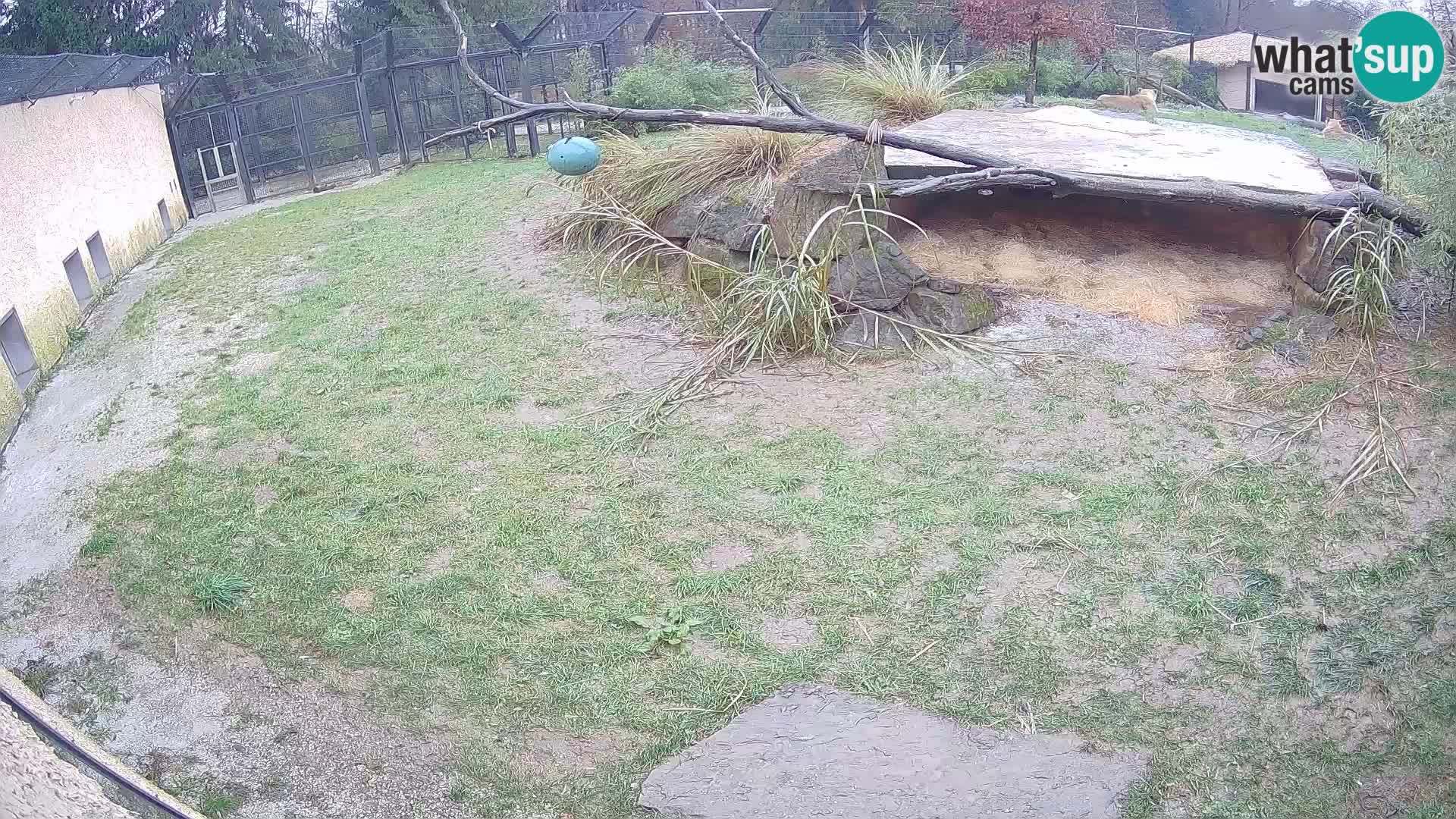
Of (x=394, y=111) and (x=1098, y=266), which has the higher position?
(x=394, y=111)

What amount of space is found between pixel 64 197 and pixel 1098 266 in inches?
301

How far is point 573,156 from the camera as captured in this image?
655 cm

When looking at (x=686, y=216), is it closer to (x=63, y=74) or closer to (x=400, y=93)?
(x=63, y=74)

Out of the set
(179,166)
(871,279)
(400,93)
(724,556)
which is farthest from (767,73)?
(400,93)

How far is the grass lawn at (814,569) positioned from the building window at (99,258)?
384cm

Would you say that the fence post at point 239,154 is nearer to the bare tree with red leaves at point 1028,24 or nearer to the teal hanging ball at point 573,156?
the teal hanging ball at point 573,156

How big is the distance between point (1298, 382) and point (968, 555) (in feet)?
7.36

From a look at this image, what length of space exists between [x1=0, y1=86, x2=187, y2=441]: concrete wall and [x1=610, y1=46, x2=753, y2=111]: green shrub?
5576 millimetres

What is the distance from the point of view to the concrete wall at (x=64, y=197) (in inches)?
270

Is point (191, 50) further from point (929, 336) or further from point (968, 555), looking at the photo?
point (968, 555)

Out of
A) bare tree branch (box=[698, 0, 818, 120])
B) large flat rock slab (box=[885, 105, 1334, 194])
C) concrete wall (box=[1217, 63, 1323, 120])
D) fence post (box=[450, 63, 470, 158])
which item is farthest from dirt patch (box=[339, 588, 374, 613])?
concrete wall (box=[1217, 63, 1323, 120])

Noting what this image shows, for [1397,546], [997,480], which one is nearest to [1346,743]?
[1397,546]
